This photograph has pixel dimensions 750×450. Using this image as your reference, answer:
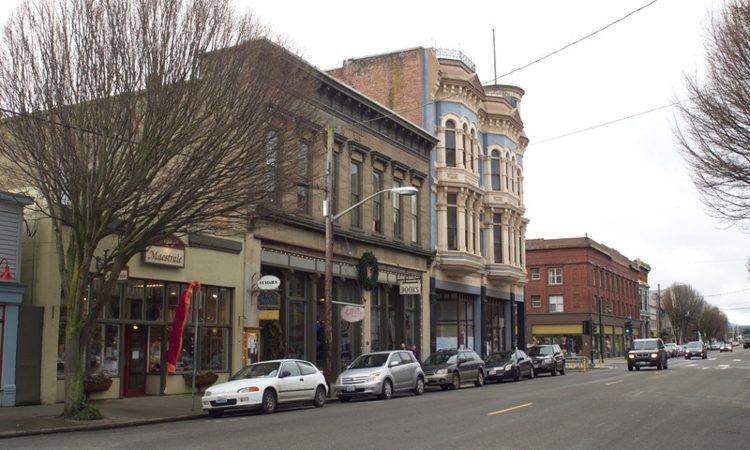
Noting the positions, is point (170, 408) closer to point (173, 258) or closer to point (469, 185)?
point (173, 258)

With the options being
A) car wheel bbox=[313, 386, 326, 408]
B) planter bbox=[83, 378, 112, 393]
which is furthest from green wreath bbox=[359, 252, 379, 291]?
planter bbox=[83, 378, 112, 393]

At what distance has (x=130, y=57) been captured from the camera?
1561 centimetres

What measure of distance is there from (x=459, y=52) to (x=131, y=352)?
26.5 meters

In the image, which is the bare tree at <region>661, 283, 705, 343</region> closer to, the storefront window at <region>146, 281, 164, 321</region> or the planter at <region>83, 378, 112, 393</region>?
the storefront window at <region>146, 281, 164, 321</region>

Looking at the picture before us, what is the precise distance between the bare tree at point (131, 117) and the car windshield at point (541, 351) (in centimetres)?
2413

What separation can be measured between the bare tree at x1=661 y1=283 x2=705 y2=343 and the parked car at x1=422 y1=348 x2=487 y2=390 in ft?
312

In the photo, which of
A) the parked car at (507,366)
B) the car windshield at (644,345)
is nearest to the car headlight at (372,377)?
the parked car at (507,366)

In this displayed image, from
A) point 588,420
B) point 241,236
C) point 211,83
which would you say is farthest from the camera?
point 241,236

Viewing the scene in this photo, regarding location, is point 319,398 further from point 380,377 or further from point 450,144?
point 450,144

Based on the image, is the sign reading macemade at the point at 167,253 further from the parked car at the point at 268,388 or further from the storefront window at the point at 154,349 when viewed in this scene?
the parked car at the point at 268,388

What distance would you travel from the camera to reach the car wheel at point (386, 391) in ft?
73.6

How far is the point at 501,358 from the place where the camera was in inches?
1288

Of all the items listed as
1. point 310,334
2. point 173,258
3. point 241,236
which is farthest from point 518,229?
point 173,258

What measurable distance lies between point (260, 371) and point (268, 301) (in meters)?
5.34
